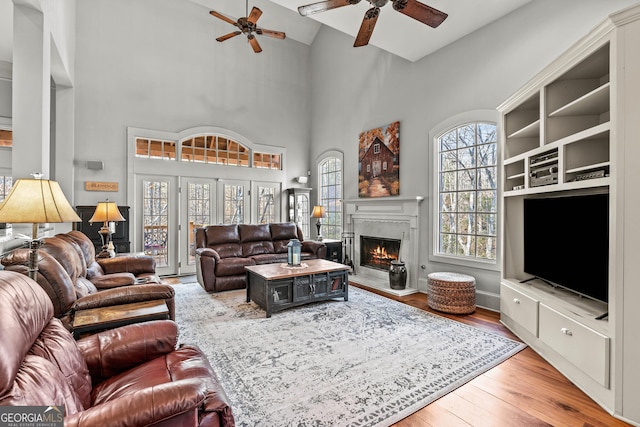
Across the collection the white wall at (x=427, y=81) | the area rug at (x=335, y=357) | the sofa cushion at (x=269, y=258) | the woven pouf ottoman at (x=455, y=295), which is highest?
the white wall at (x=427, y=81)

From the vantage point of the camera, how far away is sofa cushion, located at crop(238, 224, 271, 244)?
587cm

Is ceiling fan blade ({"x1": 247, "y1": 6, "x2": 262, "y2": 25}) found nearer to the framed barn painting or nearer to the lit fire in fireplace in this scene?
the framed barn painting

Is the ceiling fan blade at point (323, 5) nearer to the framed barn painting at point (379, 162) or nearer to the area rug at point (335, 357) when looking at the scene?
the framed barn painting at point (379, 162)

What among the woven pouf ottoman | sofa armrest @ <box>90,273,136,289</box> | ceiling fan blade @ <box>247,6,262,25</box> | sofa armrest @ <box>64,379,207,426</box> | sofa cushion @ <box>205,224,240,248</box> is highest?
ceiling fan blade @ <box>247,6,262,25</box>

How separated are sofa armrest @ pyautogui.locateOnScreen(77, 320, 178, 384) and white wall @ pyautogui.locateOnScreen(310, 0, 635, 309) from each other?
3.93 meters

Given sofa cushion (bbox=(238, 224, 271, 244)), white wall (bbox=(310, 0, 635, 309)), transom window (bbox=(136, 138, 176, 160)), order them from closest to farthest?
white wall (bbox=(310, 0, 635, 309))
sofa cushion (bbox=(238, 224, 271, 244))
transom window (bbox=(136, 138, 176, 160))

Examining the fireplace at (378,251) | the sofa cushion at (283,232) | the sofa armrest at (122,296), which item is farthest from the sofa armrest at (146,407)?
the sofa cushion at (283,232)

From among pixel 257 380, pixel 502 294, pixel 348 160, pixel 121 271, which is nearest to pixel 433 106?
pixel 348 160

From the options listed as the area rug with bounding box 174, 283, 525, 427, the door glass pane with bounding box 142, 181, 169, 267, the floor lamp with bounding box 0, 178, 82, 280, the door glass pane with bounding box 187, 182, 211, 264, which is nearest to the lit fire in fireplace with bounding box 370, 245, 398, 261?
the area rug with bounding box 174, 283, 525, 427

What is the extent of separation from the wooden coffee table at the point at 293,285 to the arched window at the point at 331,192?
269 cm

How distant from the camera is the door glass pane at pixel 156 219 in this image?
6152 mm

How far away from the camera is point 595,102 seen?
2549 mm

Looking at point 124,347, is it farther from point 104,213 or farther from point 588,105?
point 588,105

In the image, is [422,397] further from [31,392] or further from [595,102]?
[595,102]
